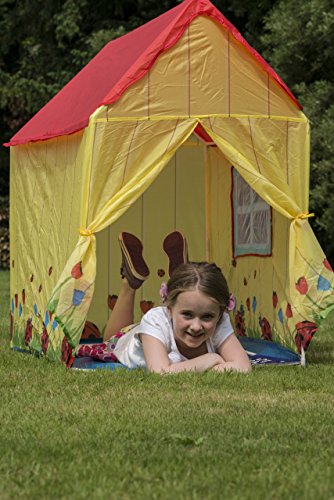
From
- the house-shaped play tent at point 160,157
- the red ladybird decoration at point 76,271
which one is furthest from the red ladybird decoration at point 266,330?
the red ladybird decoration at point 76,271

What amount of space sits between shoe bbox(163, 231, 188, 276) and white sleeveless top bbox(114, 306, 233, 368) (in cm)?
229

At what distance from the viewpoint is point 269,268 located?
8766mm

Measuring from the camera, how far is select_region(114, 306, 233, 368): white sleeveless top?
7.21 m

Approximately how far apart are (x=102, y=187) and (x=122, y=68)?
0.93 m

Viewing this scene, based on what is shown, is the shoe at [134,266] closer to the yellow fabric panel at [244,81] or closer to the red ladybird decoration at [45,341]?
the red ladybird decoration at [45,341]

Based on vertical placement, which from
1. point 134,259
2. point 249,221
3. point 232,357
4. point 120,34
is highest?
point 120,34

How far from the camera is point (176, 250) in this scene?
32.2 ft

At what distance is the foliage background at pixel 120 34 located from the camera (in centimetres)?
1742

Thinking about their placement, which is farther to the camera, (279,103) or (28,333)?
(28,333)

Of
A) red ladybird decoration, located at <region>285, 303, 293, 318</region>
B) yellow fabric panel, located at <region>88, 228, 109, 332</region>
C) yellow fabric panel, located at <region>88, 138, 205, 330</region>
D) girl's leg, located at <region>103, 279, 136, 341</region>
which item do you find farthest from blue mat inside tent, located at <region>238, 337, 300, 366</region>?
yellow fabric panel, located at <region>88, 228, 109, 332</region>

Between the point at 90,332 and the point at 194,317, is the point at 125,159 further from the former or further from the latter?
the point at 90,332

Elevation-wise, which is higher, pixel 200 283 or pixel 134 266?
pixel 200 283

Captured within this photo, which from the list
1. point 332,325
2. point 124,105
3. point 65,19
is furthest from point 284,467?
point 65,19

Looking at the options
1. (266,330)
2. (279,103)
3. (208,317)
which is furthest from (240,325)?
(208,317)
